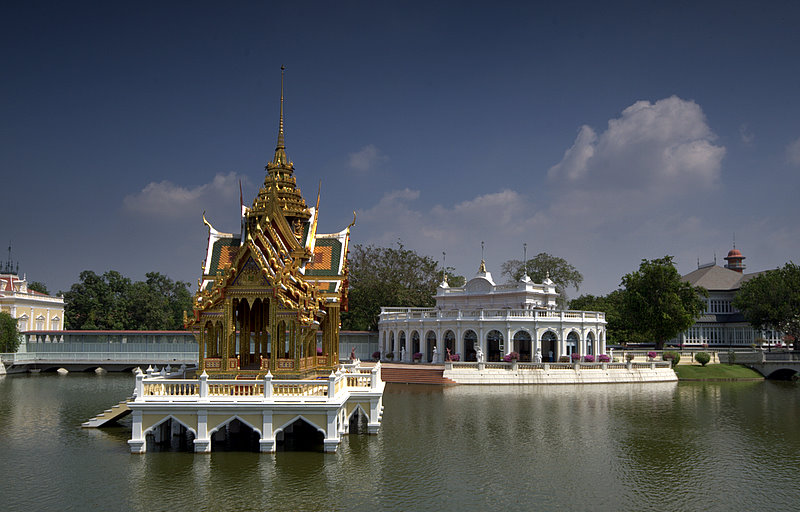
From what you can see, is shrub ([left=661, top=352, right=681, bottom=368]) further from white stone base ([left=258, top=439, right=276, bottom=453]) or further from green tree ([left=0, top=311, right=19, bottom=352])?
green tree ([left=0, top=311, right=19, bottom=352])

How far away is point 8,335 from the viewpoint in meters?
47.2

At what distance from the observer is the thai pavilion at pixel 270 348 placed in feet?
51.9

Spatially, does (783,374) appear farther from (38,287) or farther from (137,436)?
(38,287)

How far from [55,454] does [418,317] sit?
1377 inches

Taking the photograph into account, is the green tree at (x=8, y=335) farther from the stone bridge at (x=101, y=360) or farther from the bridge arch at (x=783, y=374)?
the bridge arch at (x=783, y=374)

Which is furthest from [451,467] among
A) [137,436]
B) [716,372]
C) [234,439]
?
[716,372]

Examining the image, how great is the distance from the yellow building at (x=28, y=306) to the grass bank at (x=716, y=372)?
53974mm

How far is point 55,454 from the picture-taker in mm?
16578

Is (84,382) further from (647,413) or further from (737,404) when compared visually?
(737,404)

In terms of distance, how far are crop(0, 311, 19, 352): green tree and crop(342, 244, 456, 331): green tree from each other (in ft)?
89.4

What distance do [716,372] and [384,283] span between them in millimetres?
29594

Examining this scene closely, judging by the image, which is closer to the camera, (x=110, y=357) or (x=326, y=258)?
(x=326, y=258)

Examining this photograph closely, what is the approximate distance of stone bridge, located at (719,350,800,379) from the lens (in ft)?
161

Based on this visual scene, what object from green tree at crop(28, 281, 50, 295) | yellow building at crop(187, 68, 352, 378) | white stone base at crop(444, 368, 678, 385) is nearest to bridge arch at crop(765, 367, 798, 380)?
white stone base at crop(444, 368, 678, 385)
